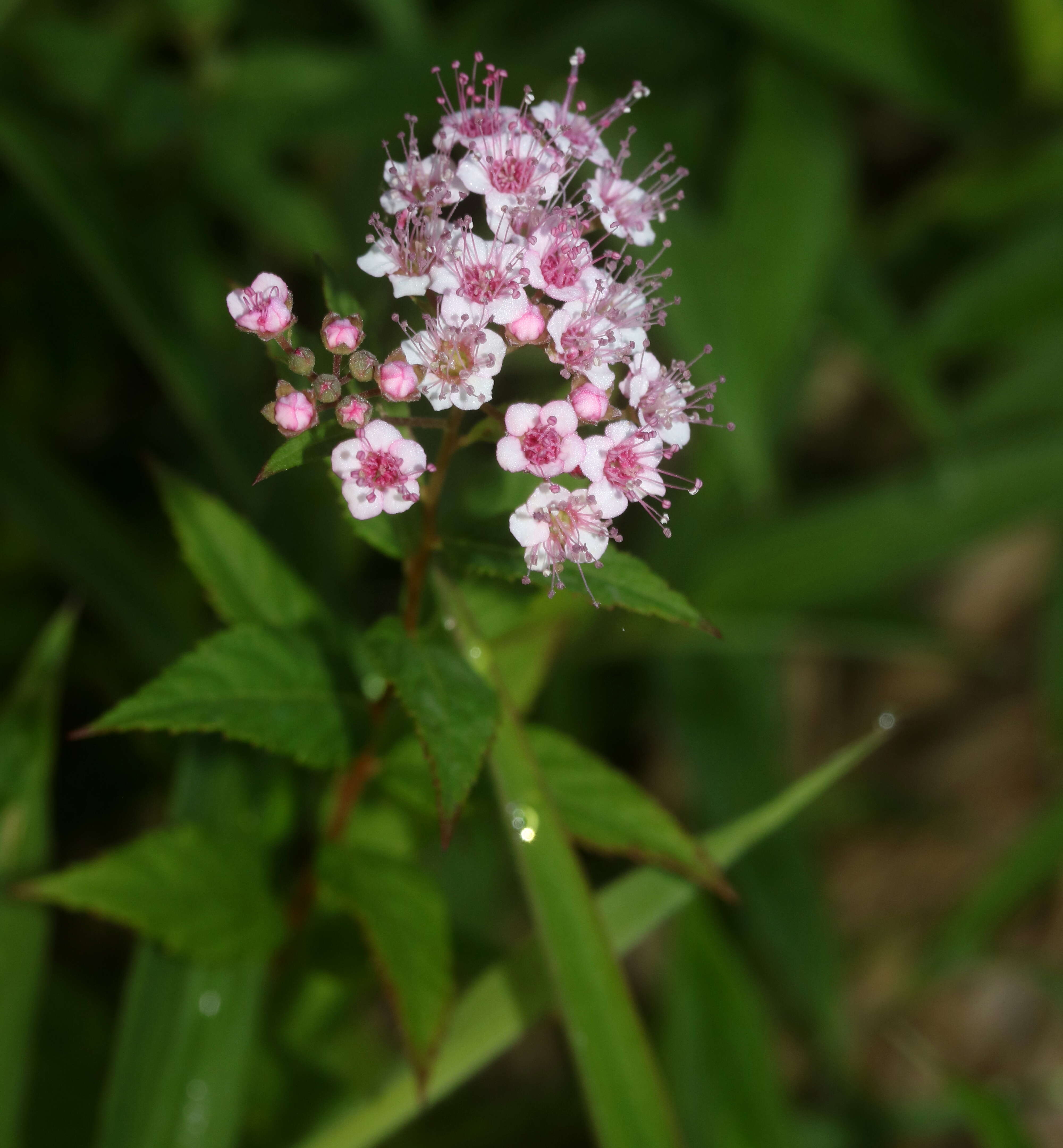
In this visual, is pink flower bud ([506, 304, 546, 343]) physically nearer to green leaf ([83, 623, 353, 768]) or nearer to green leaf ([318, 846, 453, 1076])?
green leaf ([83, 623, 353, 768])

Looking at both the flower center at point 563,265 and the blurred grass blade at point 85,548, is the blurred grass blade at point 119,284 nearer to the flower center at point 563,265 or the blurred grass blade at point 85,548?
the blurred grass blade at point 85,548

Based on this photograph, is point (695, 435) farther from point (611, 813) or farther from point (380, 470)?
point (380, 470)

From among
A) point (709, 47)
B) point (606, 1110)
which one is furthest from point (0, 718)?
point (709, 47)

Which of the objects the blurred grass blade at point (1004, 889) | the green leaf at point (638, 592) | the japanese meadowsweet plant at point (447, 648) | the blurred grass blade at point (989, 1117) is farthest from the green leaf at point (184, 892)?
the blurred grass blade at point (1004, 889)

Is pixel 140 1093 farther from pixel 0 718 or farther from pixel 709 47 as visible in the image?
pixel 709 47

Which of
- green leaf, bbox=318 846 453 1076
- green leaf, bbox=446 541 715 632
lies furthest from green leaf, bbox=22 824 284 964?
green leaf, bbox=446 541 715 632

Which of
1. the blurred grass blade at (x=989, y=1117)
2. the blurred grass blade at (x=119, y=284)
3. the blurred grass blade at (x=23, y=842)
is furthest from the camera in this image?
the blurred grass blade at (x=989, y=1117)

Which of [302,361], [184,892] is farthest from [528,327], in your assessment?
[184,892]
